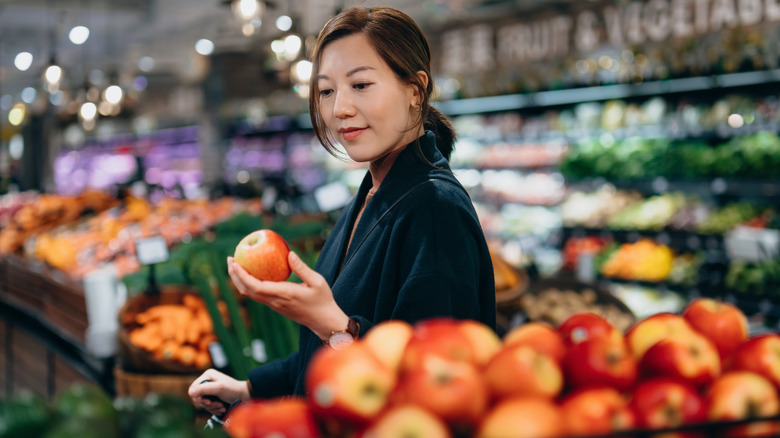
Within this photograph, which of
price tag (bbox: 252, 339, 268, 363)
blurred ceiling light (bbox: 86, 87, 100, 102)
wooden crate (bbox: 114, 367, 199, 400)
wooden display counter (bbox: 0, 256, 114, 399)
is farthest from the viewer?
blurred ceiling light (bbox: 86, 87, 100, 102)

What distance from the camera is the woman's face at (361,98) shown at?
1213mm

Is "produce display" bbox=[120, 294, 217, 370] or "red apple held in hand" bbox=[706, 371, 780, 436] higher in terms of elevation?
"red apple held in hand" bbox=[706, 371, 780, 436]

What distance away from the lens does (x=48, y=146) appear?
15.3m

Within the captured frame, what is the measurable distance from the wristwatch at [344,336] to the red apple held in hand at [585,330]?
0.36 metres

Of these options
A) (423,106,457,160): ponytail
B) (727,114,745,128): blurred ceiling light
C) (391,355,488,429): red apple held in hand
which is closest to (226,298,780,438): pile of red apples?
(391,355,488,429): red apple held in hand

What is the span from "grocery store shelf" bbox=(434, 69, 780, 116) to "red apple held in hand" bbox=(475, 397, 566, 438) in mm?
5336

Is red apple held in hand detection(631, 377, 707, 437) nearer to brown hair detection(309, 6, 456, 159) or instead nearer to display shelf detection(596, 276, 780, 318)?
brown hair detection(309, 6, 456, 159)

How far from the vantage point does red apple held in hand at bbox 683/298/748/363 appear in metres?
0.94

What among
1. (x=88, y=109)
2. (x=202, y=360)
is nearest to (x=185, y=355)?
(x=202, y=360)

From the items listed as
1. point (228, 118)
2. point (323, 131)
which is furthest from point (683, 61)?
point (228, 118)

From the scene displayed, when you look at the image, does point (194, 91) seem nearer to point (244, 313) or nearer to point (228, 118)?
point (228, 118)

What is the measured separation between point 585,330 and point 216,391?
841 mm

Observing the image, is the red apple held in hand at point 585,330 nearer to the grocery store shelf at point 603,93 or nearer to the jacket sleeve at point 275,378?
the jacket sleeve at point 275,378

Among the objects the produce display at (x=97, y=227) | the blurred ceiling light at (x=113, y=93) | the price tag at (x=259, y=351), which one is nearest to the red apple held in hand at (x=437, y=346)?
the price tag at (x=259, y=351)
